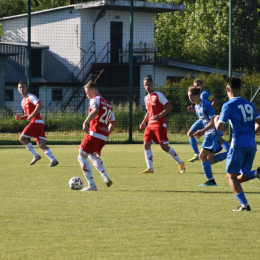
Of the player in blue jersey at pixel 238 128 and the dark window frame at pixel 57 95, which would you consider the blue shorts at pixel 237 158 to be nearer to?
the player in blue jersey at pixel 238 128

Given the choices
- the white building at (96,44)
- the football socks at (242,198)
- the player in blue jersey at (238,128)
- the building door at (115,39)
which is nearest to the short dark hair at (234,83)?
the player in blue jersey at (238,128)

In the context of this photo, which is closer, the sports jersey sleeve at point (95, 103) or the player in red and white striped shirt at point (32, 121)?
the sports jersey sleeve at point (95, 103)

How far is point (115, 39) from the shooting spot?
97.6 ft

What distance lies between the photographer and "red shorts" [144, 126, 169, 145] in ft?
34.4

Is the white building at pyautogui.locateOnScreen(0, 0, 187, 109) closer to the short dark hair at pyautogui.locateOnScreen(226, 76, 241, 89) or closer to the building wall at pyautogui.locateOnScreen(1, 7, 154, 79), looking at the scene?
the building wall at pyautogui.locateOnScreen(1, 7, 154, 79)

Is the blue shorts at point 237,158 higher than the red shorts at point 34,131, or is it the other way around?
the blue shorts at point 237,158

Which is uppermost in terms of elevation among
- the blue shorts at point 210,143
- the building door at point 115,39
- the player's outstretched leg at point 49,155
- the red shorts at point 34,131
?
the building door at point 115,39

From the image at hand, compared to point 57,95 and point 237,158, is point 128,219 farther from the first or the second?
point 57,95

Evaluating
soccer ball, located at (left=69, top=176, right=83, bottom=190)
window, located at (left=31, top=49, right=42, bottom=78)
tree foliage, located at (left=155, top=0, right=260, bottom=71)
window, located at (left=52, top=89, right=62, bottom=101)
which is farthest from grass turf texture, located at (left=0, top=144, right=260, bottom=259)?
window, located at (left=31, top=49, right=42, bottom=78)

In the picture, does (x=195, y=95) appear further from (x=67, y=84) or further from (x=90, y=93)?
(x=67, y=84)

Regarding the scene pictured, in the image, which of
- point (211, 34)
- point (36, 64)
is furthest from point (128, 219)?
point (211, 34)

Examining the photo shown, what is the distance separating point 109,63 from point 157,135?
18.8 metres

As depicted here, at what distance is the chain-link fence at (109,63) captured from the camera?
2028cm

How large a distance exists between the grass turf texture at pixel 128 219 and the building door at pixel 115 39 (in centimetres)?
1985
